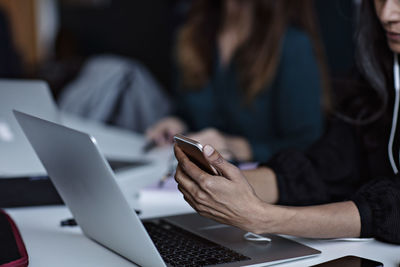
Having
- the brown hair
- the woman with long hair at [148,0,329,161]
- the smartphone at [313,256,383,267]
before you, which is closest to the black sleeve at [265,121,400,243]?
the smartphone at [313,256,383,267]

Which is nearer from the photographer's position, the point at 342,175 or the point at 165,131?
the point at 342,175

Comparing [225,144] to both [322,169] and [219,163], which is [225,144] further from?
[219,163]

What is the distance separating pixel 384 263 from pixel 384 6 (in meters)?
0.51

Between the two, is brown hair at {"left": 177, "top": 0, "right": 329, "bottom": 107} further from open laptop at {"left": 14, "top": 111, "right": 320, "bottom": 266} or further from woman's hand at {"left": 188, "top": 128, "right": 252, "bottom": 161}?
open laptop at {"left": 14, "top": 111, "right": 320, "bottom": 266}

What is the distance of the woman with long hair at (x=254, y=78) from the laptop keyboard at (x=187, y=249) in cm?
82

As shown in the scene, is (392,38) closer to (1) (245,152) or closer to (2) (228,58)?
(1) (245,152)

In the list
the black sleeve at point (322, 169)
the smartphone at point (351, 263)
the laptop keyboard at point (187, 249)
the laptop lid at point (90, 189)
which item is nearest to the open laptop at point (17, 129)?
the laptop lid at point (90, 189)

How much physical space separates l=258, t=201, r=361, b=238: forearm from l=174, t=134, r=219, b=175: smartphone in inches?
4.6

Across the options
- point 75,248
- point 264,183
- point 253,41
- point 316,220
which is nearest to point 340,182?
point 264,183

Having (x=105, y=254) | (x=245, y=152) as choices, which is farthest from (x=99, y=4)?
(x=105, y=254)

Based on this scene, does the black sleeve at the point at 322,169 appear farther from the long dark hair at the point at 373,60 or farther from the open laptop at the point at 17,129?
the open laptop at the point at 17,129

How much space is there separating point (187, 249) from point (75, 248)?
0.67 ft

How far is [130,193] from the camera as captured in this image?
1303mm

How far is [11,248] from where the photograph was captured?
2.71 feet
